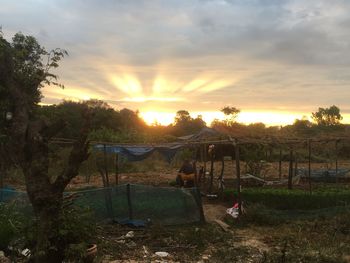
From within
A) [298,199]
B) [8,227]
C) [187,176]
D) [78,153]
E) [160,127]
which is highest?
[160,127]

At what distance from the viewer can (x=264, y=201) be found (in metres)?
13.9

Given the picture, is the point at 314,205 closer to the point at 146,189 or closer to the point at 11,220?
the point at 146,189

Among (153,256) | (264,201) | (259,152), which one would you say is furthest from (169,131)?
(153,256)

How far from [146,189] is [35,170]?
4686mm

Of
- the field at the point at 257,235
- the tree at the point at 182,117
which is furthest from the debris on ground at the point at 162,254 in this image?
the tree at the point at 182,117

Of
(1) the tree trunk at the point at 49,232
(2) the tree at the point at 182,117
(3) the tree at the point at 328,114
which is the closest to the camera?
(1) the tree trunk at the point at 49,232

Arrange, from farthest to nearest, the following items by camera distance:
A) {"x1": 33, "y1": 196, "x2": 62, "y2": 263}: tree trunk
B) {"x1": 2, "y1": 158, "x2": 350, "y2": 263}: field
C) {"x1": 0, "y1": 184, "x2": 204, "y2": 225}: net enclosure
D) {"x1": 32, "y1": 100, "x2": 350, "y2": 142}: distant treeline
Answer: {"x1": 32, "y1": 100, "x2": 350, "y2": 142}: distant treeline < {"x1": 0, "y1": 184, "x2": 204, "y2": 225}: net enclosure < {"x1": 2, "y1": 158, "x2": 350, "y2": 263}: field < {"x1": 33, "y1": 196, "x2": 62, "y2": 263}: tree trunk

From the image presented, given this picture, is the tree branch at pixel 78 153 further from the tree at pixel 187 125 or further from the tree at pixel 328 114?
the tree at pixel 328 114

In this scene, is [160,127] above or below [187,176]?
above

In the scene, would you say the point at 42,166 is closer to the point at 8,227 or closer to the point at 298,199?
the point at 8,227

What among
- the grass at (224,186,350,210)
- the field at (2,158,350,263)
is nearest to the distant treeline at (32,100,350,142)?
the grass at (224,186,350,210)

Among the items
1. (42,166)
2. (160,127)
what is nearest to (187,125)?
(160,127)

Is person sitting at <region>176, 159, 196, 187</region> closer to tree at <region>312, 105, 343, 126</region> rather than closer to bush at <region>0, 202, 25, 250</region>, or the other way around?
bush at <region>0, 202, 25, 250</region>

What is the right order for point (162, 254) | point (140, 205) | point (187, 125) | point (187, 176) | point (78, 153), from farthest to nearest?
point (187, 125), point (187, 176), point (140, 205), point (162, 254), point (78, 153)
